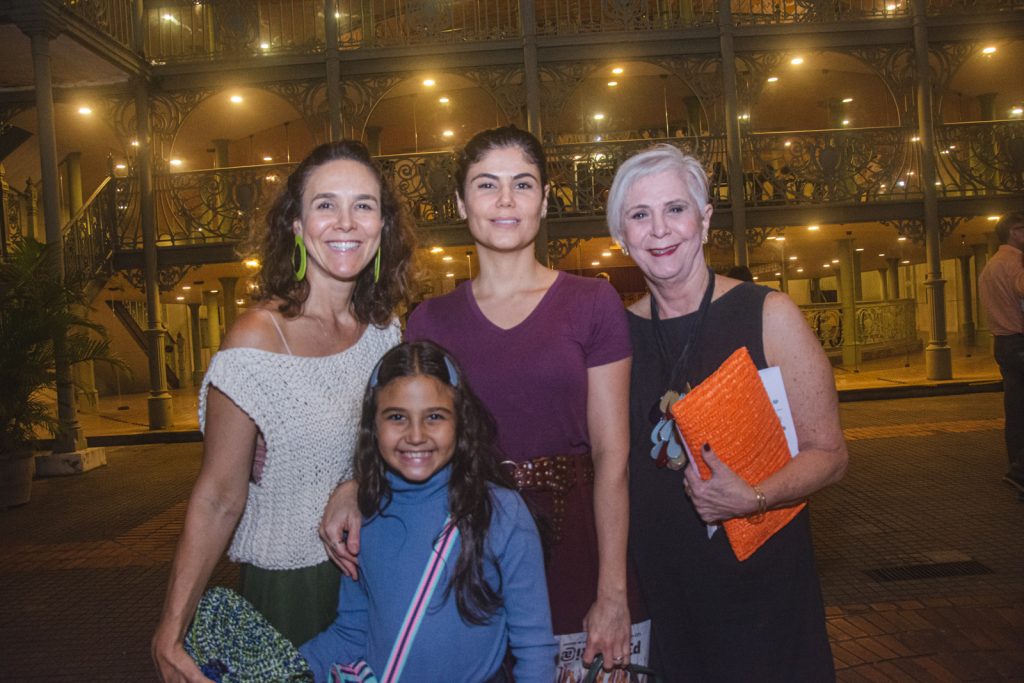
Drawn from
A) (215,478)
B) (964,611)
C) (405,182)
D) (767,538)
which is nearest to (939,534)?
(964,611)

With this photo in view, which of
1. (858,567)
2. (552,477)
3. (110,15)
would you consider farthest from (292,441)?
(110,15)

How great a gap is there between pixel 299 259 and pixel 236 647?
3.21ft

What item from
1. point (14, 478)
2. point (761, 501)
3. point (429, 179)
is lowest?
point (14, 478)

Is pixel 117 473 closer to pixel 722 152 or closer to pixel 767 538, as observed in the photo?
pixel 767 538

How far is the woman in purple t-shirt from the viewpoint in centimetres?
185

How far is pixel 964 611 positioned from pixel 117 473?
9201mm

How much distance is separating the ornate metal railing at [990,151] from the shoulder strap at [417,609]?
1429 cm

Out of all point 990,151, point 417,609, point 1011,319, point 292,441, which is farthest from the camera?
point 990,151

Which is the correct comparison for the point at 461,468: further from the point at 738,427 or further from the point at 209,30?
the point at 209,30

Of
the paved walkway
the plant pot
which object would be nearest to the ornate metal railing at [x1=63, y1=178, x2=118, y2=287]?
the paved walkway

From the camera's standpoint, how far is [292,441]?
1.88 metres

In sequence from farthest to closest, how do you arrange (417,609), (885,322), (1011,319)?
1. (885,322)
2. (1011,319)
3. (417,609)

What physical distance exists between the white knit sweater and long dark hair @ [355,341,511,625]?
0.27 feet

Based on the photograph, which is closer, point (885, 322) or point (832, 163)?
point (832, 163)
